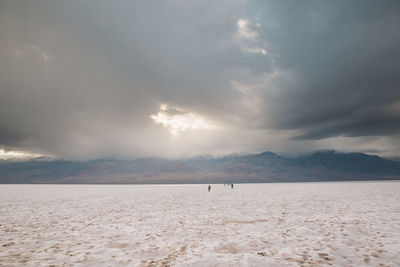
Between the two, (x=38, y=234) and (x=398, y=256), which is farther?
A: (x=38, y=234)

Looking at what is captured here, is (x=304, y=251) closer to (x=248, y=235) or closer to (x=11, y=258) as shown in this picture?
(x=248, y=235)

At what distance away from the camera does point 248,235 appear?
36.7 feet

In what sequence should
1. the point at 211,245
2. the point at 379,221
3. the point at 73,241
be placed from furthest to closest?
the point at 379,221 < the point at 73,241 < the point at 211,245

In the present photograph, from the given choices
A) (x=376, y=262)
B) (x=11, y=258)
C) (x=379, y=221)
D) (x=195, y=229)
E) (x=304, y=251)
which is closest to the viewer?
(x=376, y=262)

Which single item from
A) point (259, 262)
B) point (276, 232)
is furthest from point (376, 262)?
point (276, 232)

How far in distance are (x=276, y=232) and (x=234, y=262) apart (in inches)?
209

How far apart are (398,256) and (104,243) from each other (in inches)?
482

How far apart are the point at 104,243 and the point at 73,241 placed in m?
1.68

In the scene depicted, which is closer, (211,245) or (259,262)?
(259,262)

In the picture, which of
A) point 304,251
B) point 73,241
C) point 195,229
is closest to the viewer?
point 304,251

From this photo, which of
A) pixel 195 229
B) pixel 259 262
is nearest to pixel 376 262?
pixel 259 262

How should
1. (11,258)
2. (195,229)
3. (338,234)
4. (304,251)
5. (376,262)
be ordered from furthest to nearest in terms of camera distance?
(195,229), (338,234), (304,251), (11,258), (376,262)

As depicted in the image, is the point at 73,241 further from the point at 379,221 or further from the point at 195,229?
the point at 379,221

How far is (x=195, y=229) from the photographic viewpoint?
41.5 ft
